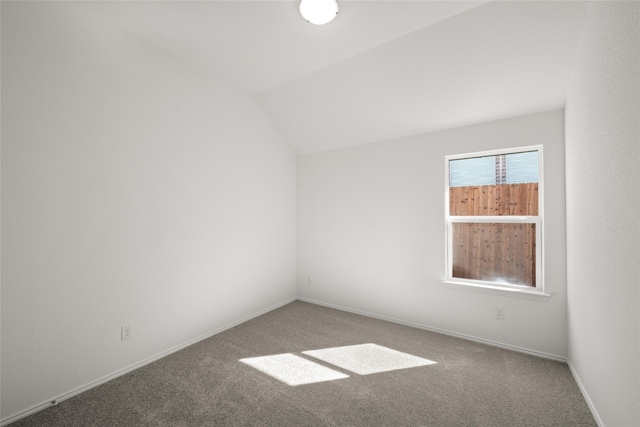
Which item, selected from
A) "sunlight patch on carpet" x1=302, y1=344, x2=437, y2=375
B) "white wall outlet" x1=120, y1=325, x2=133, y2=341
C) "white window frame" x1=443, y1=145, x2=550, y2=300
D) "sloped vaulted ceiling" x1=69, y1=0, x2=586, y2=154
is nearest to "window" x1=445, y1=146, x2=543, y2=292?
"white window frame" x1=443, y1=145, x2=550, y2=300

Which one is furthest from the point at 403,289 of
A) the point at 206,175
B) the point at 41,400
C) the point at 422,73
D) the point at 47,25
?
the point at 47,25

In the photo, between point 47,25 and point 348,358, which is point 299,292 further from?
point 47,25

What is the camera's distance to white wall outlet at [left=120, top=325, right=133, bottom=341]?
2070mm

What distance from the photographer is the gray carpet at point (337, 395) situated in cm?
161

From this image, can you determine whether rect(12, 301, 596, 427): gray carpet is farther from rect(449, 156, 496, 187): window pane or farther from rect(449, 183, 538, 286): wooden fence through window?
rect(449, 156, 496, 187): window pane

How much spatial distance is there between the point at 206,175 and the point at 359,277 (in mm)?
2212

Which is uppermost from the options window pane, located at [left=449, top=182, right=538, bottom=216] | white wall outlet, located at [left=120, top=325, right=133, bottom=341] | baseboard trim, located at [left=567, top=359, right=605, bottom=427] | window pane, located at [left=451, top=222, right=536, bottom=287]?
window pane, located at [left=449, top=182, right=538, bottom=216]

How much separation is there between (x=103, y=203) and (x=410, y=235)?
2.90m

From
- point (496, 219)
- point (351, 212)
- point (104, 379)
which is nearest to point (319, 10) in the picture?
point (351, 212)

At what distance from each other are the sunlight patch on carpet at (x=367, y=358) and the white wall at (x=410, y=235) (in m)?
0.72

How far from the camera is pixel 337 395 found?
6.01 ft

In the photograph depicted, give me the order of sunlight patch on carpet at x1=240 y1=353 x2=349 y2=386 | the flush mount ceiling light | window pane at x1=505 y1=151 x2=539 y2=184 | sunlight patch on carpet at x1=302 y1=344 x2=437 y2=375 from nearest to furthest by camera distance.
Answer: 1. the flush mount ceiling light
2. sunlight patch on carpet at x1=240 y1=353 x2=349 y2=386
3. sunlight patch on carpet at x1=302 y1=344 x2=437 y2=375
4. window pane at x1=505 y1=151 x2=539 y2=184

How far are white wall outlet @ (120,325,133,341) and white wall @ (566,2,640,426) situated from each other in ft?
9.84

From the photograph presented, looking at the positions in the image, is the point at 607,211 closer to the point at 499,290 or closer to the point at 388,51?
the point at 499,290
